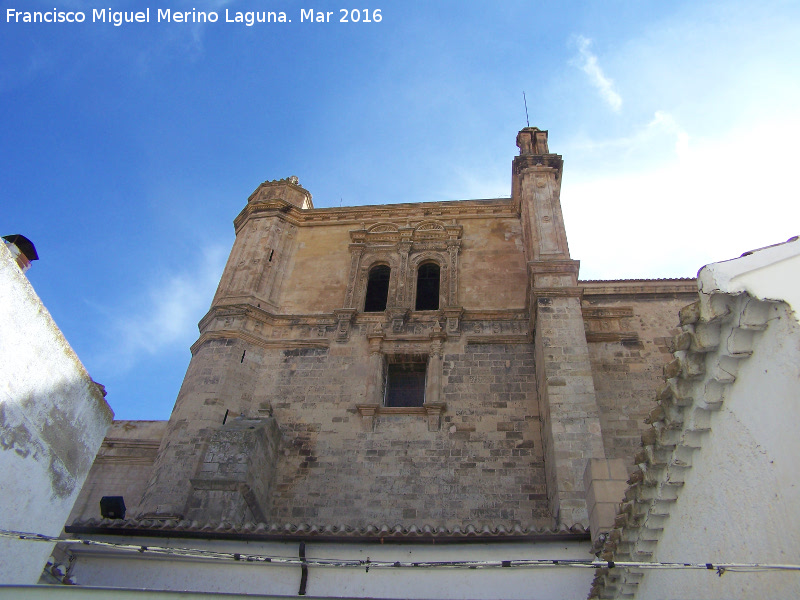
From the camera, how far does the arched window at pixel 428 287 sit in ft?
54.2

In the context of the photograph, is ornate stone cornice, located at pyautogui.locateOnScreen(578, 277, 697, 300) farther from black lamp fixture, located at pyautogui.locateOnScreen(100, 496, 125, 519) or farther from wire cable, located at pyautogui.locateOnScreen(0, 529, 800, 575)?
black lamp fixture, located at pyautogui.locateOnScreen(100, 496, 125, 519)

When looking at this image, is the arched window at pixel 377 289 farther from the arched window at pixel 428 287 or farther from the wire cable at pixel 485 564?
the wire cable at pixel 485 564

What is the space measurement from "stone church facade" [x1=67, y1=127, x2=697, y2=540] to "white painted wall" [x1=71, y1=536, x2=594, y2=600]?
10.3 inches

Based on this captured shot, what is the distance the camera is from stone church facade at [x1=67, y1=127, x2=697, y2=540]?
10953 mm

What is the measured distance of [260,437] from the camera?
1164 centimetres

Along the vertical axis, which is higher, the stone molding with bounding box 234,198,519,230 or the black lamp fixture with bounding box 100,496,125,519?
the stone molding with bounding box 234,198,519,230

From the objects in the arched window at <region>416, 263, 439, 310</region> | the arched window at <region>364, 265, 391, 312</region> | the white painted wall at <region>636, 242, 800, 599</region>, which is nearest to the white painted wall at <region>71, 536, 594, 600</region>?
the white painted wall at <region>636, 242, 800, 599</region>

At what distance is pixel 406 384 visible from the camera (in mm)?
14484

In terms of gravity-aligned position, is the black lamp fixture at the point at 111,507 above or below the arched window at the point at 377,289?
below

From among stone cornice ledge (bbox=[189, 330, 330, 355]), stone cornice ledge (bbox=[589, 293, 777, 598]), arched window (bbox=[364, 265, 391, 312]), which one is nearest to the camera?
stone cornice ledge (bbox=[589, 293, 777, 598])

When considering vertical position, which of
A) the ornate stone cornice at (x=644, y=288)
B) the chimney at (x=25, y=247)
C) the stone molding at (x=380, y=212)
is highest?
the stone molding at (x=380, y=212)

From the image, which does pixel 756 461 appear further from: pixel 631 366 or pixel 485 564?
pixel 631 366

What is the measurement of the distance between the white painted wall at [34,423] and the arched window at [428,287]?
422 inches

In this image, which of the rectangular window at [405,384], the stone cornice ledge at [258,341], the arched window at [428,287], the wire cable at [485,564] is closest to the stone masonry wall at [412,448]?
the stone cornice ledge at [258,341]
